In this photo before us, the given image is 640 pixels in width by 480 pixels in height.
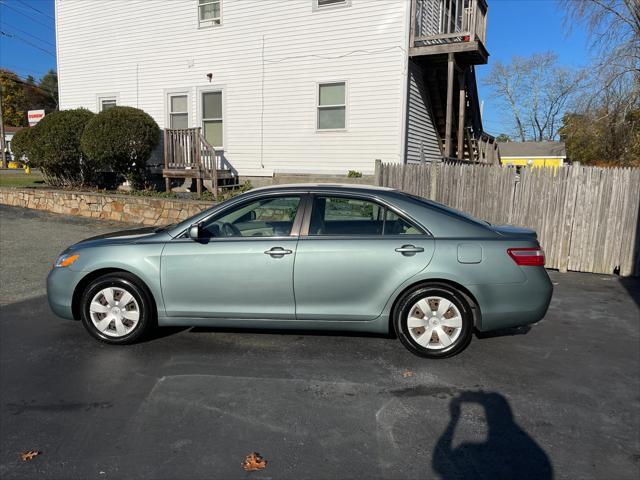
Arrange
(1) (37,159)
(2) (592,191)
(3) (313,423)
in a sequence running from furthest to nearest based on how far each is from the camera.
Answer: (1) (37,159) < (2) (592,191) < (3) (313,423)

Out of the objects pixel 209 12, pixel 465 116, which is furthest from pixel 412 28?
pixel 209 12

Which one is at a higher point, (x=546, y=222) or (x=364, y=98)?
(x=364, y=98)

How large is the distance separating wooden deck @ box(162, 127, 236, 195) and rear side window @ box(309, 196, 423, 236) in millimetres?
8978

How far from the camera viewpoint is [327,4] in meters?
12.7

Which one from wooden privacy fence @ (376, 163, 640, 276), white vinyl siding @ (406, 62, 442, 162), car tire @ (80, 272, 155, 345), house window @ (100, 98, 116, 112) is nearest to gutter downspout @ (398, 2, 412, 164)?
white vinyl siding @ (406, 62, 442, 162)

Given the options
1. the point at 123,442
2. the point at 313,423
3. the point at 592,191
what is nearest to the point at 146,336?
the point at 123,442

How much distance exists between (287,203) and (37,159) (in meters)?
12.3

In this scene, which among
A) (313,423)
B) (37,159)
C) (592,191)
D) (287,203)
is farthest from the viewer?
(37,159)

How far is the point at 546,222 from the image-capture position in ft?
26.6

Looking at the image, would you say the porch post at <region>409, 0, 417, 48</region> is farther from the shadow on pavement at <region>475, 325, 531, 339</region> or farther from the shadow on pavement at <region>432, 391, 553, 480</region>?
the shadow on pavement at <region>432, 391, 553, 480</region>

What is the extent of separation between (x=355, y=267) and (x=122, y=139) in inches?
426

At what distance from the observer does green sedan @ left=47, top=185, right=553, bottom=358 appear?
4223mm

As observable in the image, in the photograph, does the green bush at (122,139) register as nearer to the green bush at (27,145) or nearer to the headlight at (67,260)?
the green bush at (27,145)

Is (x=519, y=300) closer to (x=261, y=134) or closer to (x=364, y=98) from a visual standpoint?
(x=364, y=98)
